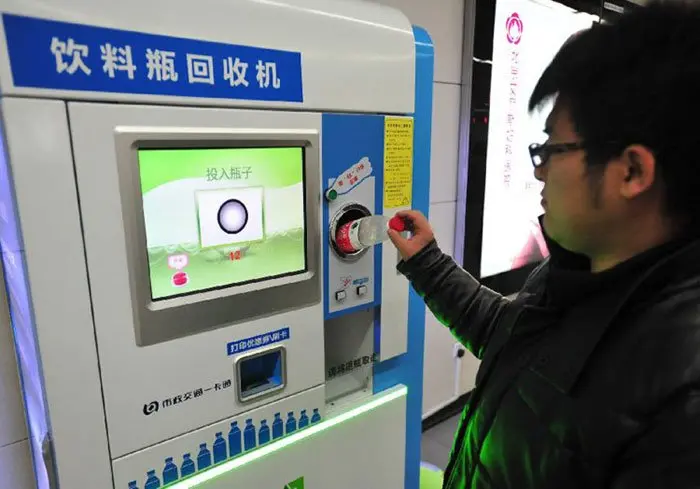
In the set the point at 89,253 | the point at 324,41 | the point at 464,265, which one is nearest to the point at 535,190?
the point at 464,265

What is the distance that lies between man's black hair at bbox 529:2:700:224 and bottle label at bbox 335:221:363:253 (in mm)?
469

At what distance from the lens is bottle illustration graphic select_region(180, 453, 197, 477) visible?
92 cm

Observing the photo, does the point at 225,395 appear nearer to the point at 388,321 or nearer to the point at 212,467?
the point at 212,467

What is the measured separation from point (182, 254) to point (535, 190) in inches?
79.6

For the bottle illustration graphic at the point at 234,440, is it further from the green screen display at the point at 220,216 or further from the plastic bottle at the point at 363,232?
the plastic bottle at the point at 363,232

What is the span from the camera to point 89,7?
2.35 ft

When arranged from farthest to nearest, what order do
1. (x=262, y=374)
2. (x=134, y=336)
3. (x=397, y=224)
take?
(x=397, y=224), (x=262, y=374), (x=134, y=336)

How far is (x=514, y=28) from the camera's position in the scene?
7.13 feet

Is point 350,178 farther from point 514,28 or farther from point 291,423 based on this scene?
point 514,28

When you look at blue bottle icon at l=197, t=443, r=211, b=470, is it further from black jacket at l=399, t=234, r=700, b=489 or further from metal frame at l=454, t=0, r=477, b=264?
metal frame at l=454, t=0, r=477, b=264

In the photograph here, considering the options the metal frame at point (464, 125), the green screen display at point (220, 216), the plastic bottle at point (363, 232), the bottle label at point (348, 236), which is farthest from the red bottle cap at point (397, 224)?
the metal frame at point (464, 125)

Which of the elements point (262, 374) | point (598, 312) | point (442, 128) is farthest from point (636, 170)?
point (442, 128)

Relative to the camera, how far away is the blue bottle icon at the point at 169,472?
0.90m

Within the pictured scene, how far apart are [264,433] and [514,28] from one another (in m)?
1.92
